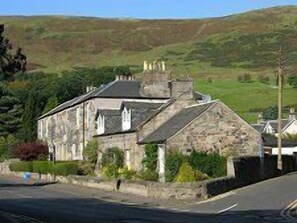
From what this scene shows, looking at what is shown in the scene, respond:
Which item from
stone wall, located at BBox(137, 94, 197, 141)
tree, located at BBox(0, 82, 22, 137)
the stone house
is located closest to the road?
the stone house

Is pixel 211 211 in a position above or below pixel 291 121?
below

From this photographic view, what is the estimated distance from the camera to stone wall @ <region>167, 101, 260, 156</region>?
47.5 m

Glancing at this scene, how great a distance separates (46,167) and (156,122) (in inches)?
595

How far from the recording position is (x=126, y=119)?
55.3m

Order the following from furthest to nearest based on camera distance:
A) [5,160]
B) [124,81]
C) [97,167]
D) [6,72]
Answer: [5,160] → [124,81] → [97,167] → [6,72]

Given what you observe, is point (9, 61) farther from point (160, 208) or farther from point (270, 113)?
point (270, 113)

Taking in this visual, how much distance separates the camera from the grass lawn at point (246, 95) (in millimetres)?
115881

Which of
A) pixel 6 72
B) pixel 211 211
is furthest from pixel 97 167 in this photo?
pixel 6 72

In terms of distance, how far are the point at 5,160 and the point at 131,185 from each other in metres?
40.6

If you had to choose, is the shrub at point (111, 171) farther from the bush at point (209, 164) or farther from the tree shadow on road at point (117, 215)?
the tree shadow on road at point (117, 215)

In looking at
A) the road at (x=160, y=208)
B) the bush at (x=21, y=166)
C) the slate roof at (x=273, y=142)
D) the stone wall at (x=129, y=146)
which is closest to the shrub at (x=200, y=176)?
the road at (x=160, y=208)

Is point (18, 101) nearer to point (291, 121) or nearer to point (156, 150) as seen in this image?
point (291, 121)

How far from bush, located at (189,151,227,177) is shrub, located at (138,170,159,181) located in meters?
2.45

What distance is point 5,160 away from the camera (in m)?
80.9
